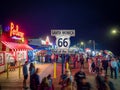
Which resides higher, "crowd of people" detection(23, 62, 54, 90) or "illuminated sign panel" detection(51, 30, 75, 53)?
"illuminated sign panel" detection(51, 30, 75, 53)

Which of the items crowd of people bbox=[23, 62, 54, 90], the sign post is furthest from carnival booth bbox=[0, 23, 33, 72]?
the sign post

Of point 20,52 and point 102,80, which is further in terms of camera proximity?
point 20,52

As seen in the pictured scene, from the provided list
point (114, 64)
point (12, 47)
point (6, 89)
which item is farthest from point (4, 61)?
point (114, 64)

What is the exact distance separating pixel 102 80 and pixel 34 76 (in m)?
3.85

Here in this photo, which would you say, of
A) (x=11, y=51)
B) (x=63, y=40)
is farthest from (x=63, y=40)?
(x=11, y=51)

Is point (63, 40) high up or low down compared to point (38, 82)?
up

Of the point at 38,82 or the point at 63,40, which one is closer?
the point at 38,82

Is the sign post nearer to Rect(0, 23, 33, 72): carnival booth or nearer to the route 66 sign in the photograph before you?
the route 66 sign

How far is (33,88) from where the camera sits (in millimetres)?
12312

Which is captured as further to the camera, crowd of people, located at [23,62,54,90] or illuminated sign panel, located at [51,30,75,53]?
illuminated sign panel, located at [51,30,75,53]

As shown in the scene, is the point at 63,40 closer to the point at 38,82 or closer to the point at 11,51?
the point at 38,82

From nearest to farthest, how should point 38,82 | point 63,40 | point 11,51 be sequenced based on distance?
1. point 38,82
2. point 63,40
3. point 11,51

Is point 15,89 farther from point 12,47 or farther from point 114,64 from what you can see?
point 12,47

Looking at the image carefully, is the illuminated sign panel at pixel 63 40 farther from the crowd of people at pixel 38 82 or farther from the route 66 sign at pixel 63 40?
the crowd of people at pixel 38 82
